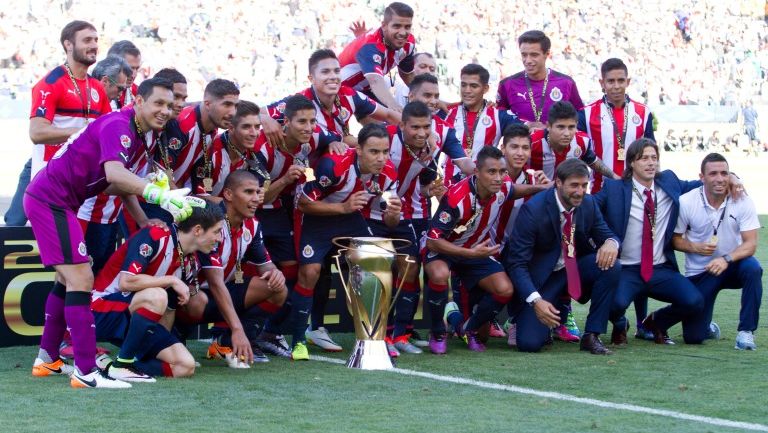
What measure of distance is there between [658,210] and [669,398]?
2.36 meters

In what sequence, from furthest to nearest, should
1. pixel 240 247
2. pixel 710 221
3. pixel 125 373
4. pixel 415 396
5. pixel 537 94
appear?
1. pixel 537 94
2. pixel 710 221
3. pixel 240 247
4. pixel 125 373
5. pixel 415 396

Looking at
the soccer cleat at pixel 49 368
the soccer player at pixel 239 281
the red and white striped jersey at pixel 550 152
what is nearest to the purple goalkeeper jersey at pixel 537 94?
the red and white striped jersey at pixel 550 152

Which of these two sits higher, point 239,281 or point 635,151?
point 635,151

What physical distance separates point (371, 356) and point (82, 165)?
6.36 ft

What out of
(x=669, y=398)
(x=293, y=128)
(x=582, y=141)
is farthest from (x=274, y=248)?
(x=669, y=398)

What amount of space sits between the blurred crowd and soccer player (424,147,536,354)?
1734 centimetres

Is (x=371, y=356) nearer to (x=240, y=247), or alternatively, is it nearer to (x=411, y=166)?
(x=240, y=247)

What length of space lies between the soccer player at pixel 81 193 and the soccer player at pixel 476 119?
280cm

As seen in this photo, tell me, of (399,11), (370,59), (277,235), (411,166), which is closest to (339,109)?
(411,166)

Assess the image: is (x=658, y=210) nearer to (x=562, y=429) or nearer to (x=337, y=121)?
(x=337, y=121)

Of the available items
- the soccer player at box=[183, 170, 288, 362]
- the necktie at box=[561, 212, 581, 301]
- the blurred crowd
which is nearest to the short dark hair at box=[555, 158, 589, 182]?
the necktie at box=[561, 212, 581, 301]

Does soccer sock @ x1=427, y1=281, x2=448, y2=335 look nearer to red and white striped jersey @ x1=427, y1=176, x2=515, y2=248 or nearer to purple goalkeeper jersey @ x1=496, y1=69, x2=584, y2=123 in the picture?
red and white striped jersey @ x1=427, y1=176, x2=515, y2=248

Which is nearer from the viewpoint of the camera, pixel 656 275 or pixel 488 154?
pixel 488 154

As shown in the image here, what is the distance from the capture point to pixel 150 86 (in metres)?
5.92
